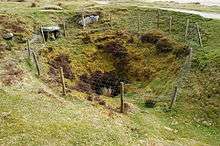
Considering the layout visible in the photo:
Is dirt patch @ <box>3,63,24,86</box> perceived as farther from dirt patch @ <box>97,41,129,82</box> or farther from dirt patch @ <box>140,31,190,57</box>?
dirt patch @ <box>140,31,190,57</box>

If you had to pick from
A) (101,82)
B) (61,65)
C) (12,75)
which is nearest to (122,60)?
(101,82)

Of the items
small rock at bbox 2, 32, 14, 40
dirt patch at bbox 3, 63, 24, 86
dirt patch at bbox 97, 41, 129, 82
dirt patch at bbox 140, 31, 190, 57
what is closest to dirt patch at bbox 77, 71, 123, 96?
dirt patch at bbox 97, 41, 129, 82

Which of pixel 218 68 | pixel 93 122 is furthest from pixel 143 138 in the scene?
pixel 218 68

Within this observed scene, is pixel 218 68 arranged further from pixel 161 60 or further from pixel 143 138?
pixel 143 138

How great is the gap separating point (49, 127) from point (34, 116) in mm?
2297

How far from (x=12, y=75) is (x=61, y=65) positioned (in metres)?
10.5

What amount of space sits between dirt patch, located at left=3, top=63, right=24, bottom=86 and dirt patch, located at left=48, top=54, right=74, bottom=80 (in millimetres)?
4330

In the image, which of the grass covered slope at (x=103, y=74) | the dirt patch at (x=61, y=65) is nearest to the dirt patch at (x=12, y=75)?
the grass covered slope at (x=103, y=74)

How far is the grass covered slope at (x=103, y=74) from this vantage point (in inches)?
1426

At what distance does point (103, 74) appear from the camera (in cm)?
5697

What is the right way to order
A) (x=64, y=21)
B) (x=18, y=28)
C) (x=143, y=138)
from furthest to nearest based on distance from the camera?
(x=64, y=21) < (x=18, y=28) < (x=143, y=138)

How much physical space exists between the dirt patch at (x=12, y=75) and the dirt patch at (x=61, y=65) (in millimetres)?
4330

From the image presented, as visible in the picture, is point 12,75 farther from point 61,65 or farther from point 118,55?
point 118,55

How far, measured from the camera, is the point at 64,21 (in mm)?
68625
